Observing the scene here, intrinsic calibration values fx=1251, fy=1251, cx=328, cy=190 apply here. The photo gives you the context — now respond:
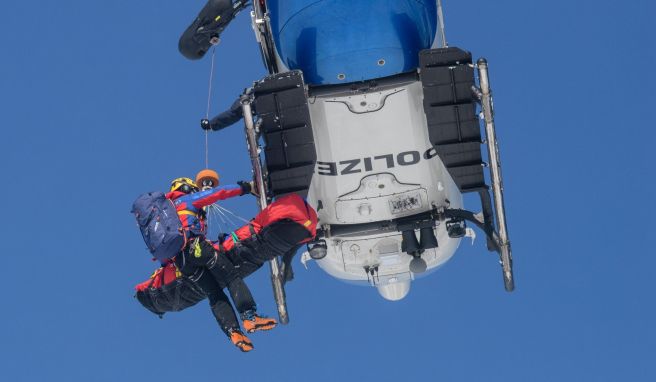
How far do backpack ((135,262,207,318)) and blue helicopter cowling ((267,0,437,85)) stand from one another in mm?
3924

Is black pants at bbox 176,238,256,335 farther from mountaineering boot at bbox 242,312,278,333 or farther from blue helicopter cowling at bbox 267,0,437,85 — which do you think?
blue helicopter cowling at bbox 267,0,437,85

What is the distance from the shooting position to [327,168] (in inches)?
813

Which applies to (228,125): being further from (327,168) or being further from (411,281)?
(411,281)

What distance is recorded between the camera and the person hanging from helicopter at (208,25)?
21625 mm

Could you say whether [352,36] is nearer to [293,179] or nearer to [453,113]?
[453,113]

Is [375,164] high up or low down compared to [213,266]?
up

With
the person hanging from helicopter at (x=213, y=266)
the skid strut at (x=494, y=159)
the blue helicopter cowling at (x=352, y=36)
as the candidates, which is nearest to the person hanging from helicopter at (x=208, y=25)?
the blue helicopter cowling at (x=352, y=36)

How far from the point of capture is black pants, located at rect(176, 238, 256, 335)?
795 inches

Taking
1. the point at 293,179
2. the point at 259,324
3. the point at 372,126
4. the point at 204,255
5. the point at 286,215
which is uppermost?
the point at 372,126

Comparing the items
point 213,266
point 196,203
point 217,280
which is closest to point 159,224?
point 196,203

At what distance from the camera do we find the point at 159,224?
A: 19812 millimetres

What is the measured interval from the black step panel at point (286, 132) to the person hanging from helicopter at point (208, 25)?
2252 mm

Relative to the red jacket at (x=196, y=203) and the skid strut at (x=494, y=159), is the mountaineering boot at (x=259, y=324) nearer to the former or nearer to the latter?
the red jacket at (x=196, y=203)

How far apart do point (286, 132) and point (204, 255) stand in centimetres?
238
